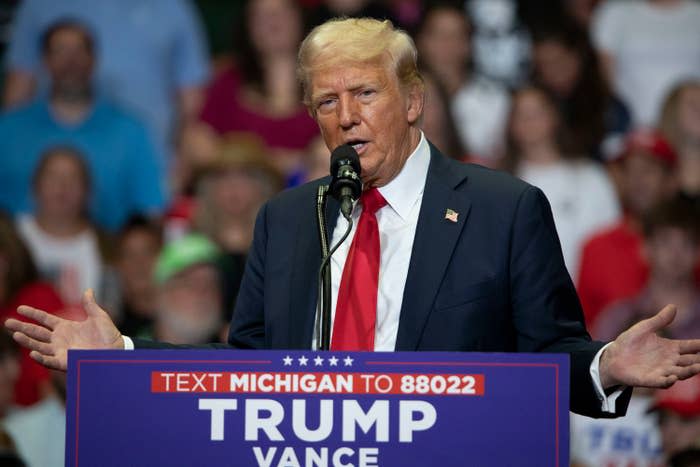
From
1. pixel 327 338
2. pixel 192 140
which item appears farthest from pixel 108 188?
pixel 327 338

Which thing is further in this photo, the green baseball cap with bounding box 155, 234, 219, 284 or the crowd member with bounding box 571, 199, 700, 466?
the green baseball cap with bounding box 155, 234, 219, 284

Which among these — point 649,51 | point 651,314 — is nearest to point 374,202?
point 651,314

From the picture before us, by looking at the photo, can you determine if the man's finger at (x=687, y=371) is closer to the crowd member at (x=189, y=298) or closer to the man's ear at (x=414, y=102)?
the man's ear at (x=414, y=102)

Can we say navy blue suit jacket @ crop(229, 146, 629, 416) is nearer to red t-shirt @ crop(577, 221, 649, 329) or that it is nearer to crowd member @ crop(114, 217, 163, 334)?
crowd member @ crop(114, 217, 163, 334)

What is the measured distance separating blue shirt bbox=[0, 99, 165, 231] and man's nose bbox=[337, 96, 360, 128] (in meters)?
3.52

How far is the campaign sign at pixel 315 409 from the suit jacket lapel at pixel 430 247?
0.98ft

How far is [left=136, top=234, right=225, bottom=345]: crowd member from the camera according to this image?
488 centimetres

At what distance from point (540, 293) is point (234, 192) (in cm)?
326

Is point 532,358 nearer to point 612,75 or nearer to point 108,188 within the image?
point 108,188

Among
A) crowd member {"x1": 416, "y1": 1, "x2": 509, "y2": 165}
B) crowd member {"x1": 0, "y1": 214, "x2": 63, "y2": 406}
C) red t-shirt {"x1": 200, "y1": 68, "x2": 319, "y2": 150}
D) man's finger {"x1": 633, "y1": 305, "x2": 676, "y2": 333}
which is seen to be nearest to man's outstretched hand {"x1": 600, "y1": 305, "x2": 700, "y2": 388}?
man's finger {"x1": 633, "y1": 305, "x2": 676, "y2": 333}

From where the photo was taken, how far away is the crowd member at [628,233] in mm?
5645

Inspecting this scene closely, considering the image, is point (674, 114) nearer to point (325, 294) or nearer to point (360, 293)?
point (360, 293)

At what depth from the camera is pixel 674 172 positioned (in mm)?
5957

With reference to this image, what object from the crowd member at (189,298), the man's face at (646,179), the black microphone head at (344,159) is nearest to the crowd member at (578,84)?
the man's face at (646,179)
